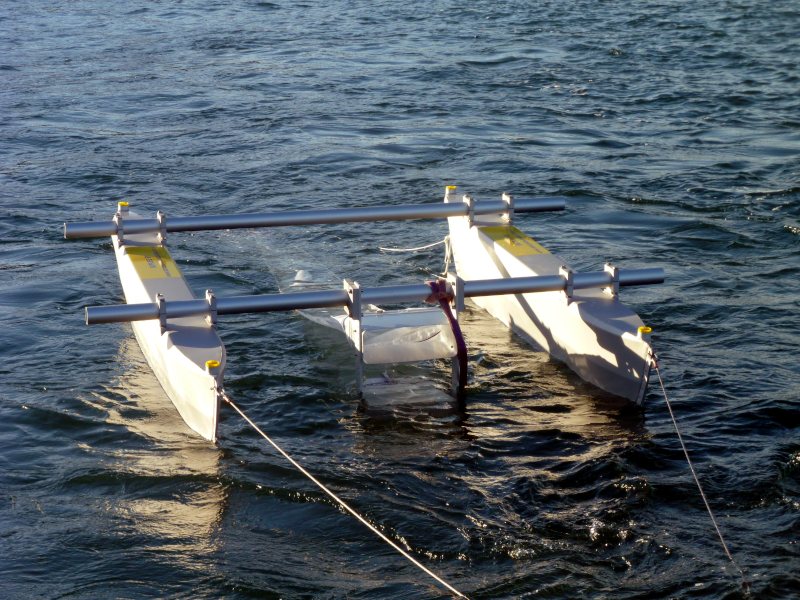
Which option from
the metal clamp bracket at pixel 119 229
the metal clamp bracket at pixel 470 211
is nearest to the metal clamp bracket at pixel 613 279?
the metal clamp bracket at pixel 470 211

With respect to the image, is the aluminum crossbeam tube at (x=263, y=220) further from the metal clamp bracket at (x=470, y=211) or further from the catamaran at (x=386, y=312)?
the metal clamp bracket at (x=470, y=211)

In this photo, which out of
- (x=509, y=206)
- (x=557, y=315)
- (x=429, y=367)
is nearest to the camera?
(x=557, y=315)

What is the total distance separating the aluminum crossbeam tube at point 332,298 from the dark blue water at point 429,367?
22.6 inches

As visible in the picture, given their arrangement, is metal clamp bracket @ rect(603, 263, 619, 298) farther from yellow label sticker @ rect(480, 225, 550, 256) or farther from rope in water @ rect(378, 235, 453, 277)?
rope in water @ rect(378, 235, 453, 277)

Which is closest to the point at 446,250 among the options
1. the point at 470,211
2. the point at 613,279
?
the point at 470,211

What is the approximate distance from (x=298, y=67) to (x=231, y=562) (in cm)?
1025

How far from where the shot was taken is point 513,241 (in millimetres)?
5117

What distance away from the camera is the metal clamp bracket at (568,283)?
165 inches

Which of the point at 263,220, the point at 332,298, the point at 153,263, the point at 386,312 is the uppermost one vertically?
the point at 263,220

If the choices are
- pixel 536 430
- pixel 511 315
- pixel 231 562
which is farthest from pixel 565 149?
pixel 231 562

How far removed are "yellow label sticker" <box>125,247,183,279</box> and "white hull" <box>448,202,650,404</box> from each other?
1.85 m

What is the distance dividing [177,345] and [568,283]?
6.26ft

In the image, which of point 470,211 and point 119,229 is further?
point 470,211

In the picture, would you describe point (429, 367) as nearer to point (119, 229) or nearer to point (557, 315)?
point (557, 315)
